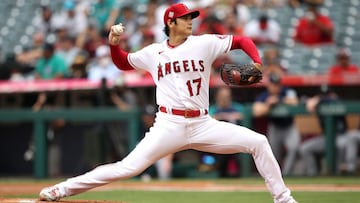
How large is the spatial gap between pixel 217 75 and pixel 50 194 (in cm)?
594

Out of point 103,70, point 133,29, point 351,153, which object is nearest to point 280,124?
point 351,153

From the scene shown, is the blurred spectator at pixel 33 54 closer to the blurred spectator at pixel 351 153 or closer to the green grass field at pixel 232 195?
the green grass field at pixel 232 195

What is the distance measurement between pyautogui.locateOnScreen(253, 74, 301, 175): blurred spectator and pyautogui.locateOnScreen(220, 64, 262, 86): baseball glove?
15.9 ft

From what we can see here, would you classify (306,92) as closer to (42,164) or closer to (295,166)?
(295,166)

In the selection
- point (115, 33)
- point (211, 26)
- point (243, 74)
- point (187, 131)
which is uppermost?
point (211, 26)

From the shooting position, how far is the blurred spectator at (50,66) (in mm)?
13234

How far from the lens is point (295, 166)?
472 inches

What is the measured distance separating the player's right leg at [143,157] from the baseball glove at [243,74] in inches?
21.0

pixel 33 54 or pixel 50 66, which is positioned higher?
pixel 33 54

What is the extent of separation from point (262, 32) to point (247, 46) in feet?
Result: 22.3

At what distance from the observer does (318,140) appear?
11719mm

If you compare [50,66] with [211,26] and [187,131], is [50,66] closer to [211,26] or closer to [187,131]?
[211,26]

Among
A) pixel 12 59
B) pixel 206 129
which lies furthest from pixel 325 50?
pixel 206 129

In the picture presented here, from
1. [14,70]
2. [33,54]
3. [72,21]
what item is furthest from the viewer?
[72,21]
